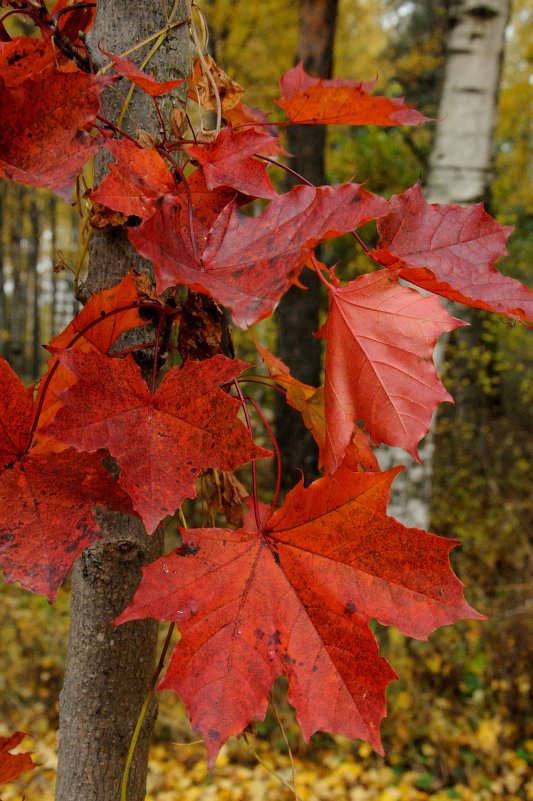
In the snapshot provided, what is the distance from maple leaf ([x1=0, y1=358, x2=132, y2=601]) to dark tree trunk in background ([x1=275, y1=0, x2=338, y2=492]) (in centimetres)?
333

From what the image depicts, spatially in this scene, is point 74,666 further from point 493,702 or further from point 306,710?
point 493,702

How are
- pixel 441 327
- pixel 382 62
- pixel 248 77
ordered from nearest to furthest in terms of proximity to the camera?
1. pixel 441 327
2. pixel 248 77
3. pixel 382 62

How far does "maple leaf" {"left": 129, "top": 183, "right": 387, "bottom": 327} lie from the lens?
42 cm

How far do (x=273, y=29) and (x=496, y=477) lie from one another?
22.0ft

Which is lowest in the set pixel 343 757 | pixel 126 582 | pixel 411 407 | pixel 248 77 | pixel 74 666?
pixel 343 757

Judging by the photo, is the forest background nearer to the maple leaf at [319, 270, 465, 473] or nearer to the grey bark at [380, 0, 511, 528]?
the maple leaf at [319, 270, 465, 473]

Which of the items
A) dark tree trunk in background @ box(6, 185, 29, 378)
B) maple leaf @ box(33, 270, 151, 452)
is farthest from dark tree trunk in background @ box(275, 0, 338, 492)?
dark tree trunk in background @ box(6, 185, 29, 378)

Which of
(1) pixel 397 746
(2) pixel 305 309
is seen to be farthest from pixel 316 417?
(2) pixel 305 309

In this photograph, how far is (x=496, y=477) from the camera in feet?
16.4

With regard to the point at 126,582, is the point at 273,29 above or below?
above

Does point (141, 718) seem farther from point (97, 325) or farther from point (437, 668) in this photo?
point (437, 668)

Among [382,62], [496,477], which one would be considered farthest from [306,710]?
[382,62]

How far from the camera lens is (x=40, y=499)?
1.78ft

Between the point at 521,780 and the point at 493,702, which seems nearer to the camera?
the point at 521,780
